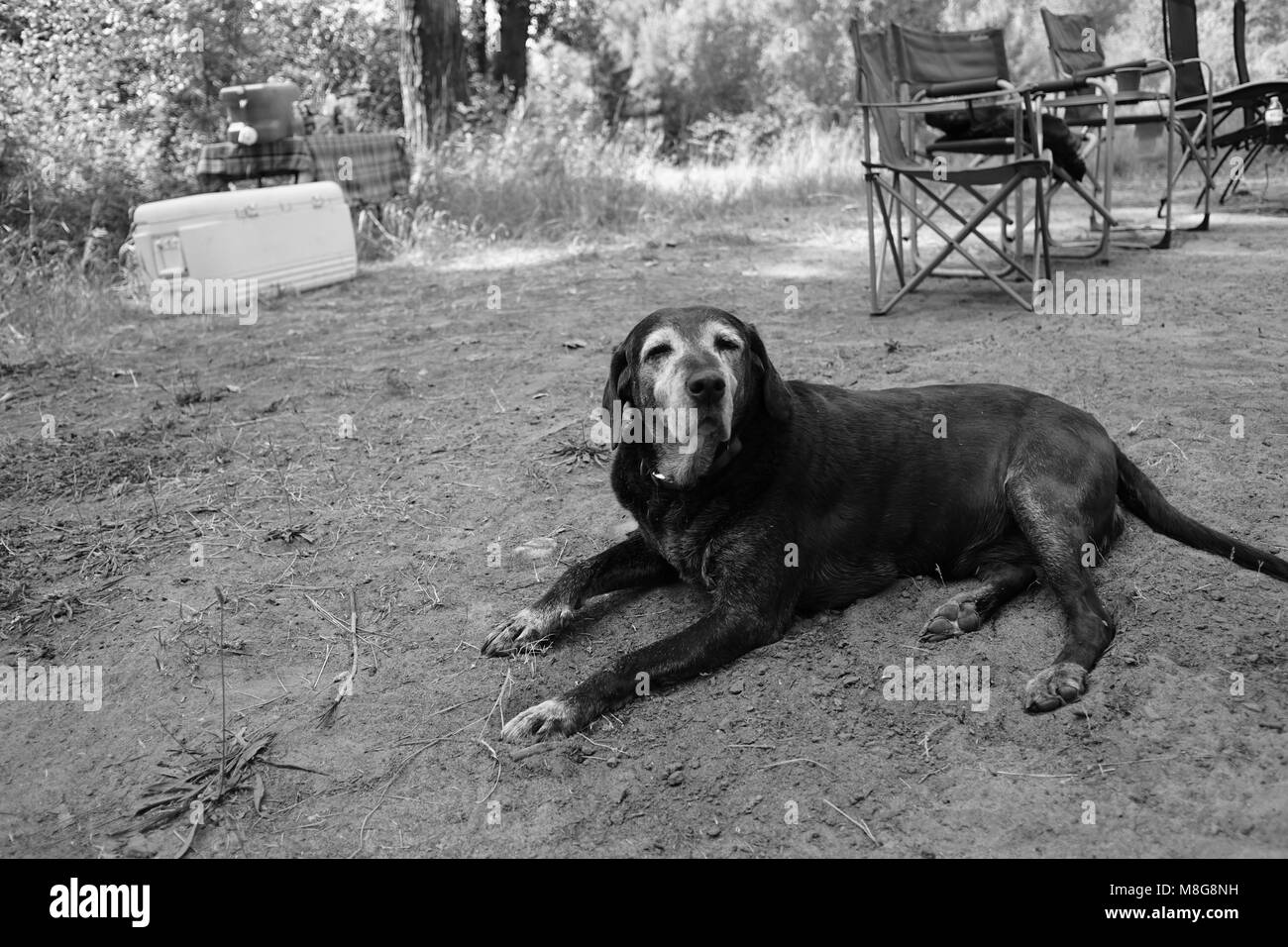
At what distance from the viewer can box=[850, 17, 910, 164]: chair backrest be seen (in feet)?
20.4

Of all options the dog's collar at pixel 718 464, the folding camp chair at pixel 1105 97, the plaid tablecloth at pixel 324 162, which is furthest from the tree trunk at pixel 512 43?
the dog's collar at pixel 718 464

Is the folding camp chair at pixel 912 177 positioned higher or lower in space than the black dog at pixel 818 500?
higher

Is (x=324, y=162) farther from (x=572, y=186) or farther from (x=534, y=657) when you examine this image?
(x=534, y=657)

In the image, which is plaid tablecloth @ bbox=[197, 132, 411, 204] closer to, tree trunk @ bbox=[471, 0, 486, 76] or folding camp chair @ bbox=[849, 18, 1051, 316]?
folding camp chair @ bbox=[849, 18, 1051, 316]

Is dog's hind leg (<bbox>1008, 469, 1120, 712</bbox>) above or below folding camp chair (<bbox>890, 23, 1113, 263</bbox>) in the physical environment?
below

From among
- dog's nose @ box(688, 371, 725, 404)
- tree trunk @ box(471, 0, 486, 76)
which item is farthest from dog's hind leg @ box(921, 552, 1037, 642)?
tree trunk @ box(471, 0, 486, 76)

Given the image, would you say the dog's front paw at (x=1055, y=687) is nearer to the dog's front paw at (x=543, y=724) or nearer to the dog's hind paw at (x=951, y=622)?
the dog's hind paw at (x=951, y=622)

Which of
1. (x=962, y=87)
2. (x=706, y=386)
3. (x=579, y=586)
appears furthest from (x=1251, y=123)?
(x=579, y=586)

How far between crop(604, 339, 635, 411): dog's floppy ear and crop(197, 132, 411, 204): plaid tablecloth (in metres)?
6.63

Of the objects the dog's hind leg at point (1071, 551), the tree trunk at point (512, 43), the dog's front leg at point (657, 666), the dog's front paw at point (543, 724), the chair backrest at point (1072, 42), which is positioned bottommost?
the dog's front paw at point (543, 724)

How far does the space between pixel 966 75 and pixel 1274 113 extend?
10.1ft

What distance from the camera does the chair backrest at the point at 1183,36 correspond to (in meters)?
8.52

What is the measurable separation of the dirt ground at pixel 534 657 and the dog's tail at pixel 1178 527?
0.05 m

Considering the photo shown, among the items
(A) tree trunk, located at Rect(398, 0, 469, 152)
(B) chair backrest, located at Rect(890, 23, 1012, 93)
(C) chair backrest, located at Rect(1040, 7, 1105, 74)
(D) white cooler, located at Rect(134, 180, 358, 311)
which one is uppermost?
(A) tree trunk, located at Rect(398, 0, 469, 152)
